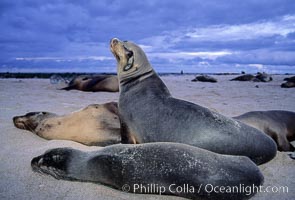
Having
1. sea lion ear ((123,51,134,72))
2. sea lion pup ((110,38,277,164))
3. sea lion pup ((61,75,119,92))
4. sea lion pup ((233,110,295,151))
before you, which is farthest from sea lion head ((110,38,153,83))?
sea lion pup ((61,75,119,92))

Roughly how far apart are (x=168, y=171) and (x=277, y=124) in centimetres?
272

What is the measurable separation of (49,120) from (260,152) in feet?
9.80

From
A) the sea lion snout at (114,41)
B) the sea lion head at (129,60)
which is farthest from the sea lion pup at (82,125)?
the sea lion snout at (114,41)

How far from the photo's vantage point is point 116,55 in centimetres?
509

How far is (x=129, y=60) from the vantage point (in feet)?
16.2

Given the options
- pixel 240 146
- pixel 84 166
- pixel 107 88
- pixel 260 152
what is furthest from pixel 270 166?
pixel 107 88

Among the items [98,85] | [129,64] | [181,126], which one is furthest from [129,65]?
[98,85]

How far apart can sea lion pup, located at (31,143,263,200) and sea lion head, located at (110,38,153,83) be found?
1.91m

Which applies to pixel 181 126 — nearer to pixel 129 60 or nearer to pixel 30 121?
pixel 129 60

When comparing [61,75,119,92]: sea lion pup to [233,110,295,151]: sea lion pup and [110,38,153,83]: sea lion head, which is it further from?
[233,110,295,151]: sea lion pup

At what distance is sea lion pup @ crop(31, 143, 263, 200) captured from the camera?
2.51 meters

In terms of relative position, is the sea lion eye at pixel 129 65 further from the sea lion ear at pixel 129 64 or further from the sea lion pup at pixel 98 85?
the sea lion pup at pixel 98 85

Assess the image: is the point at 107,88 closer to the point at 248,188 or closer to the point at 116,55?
the point at 116,55

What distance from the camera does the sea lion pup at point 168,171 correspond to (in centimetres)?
251
